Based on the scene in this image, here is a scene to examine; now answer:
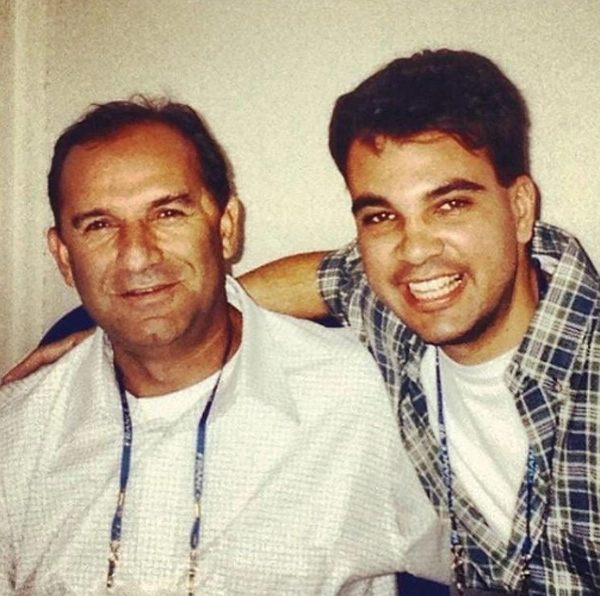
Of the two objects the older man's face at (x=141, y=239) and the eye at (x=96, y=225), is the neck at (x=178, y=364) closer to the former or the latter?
the older man's face at (x=141, y=239)

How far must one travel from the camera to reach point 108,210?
1.18 m

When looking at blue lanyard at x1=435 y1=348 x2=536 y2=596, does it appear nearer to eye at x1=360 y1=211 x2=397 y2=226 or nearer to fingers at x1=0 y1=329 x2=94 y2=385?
eye at x1=360 y1=211 x2=397 y2=226

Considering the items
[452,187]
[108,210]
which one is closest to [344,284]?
[452,187]

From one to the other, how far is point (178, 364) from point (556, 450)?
0.71 m

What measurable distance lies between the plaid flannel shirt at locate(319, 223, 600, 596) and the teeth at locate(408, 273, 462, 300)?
0.16 meters

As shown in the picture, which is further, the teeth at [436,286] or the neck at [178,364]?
the neck at [178,364]

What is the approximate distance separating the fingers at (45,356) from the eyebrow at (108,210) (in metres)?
0.30

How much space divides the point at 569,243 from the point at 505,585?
24.5 inches

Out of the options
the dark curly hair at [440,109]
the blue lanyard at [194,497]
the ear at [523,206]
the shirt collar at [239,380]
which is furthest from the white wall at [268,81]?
the blue lanyard at [194,497]

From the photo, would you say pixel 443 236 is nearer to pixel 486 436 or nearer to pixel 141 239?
pixel 486 436

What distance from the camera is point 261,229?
5.59ft

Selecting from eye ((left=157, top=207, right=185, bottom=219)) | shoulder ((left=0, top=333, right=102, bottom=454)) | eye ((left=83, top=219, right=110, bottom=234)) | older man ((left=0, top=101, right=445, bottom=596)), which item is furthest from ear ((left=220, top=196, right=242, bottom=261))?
shoulder ((left=0, top=333, right=102, bottom=454))

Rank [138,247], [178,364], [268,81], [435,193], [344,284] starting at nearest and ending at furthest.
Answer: [435,193] < [138,247] < [178,364] < [344,284] < [268,81]

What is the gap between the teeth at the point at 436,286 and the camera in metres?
1.12
